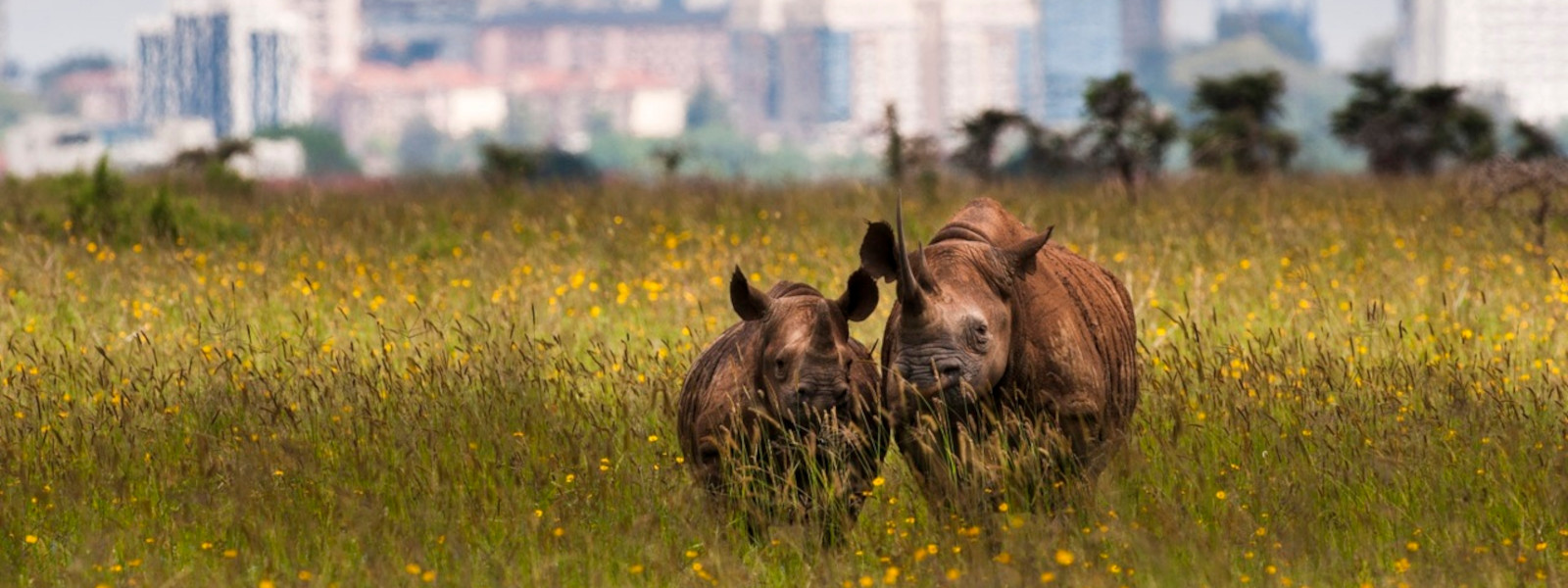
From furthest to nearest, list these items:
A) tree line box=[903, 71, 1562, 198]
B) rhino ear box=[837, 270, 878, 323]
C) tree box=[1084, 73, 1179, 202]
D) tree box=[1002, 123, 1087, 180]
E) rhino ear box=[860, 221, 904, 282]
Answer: tree box=[1002, 123, 1087, 180] → tree box=[1084, 73, 1179, 202] → tree line box=[903, 71, 1562, 198] → rhino ear box=[837, 270, 878, 323] → rhino ear box=[860, 221, 904, 282]

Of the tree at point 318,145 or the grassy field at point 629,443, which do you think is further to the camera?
the tree at point 318,145

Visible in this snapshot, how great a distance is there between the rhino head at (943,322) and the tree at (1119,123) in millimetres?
17765

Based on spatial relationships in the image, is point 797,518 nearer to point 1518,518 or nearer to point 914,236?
point 1518,518

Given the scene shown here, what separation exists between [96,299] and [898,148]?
30.4ft

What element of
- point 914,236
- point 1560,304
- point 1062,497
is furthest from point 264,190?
point 1062,497

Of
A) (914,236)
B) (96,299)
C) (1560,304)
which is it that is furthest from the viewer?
(914,236)

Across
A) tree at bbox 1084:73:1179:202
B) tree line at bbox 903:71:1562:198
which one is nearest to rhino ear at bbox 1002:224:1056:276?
tree line at bbox 903:71:1562:198

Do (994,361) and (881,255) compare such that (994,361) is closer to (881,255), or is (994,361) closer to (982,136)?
(881,255)

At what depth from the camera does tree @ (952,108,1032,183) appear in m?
29.7

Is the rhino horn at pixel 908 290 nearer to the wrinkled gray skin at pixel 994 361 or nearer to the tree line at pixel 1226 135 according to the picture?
the wrinkled gray skin at pixel 994 361

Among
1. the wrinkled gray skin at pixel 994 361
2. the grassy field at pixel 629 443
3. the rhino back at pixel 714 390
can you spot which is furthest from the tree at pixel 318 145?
the wrinkled gray skin at pixel 994 361

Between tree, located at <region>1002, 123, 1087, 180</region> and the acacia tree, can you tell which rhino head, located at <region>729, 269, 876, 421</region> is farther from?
the acacia tree

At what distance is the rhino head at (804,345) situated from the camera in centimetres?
632

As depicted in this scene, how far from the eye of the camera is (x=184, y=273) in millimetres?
14281
